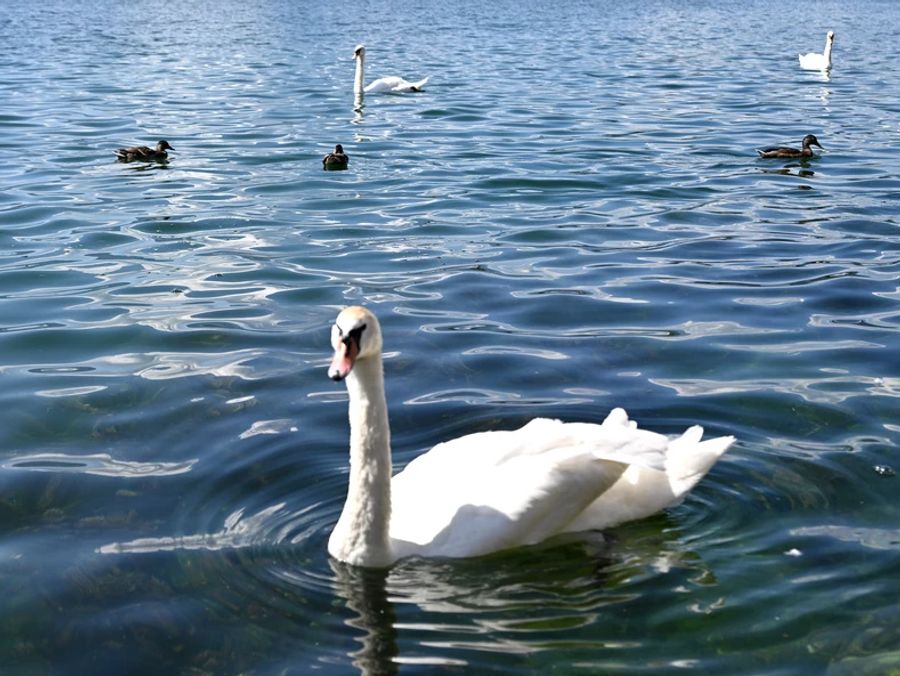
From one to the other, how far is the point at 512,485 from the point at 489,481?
12 cm

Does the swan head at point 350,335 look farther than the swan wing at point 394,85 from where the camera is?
No

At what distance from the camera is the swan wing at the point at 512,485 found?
6.75 meters

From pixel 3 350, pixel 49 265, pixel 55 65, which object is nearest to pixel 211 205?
pixel 49 265

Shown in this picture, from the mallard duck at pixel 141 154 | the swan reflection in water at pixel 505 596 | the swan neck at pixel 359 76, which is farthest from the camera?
the swan neck at pixel 359 76

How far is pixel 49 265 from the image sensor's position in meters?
13.1

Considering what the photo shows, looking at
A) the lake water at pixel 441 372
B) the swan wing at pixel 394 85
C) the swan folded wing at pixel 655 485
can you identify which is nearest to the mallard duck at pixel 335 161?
the lake water at pixel 441 372

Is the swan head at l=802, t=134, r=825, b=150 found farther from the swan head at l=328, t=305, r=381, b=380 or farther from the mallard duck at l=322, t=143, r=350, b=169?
the swan head at l=328, t=305, r=381, b=380

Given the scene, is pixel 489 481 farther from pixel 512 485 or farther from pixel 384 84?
pixel 384 84

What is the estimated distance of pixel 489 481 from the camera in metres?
6.83

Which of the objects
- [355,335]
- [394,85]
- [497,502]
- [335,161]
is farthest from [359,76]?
[355,335]

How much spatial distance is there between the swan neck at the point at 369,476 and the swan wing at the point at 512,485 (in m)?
0.18

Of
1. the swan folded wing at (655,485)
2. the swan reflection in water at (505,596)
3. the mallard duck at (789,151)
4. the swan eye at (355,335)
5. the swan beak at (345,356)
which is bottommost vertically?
the swan reflection in water at (505,596)

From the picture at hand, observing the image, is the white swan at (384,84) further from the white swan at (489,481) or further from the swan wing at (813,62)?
the white swan at (489,481)

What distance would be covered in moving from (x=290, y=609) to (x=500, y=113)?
19.3m
